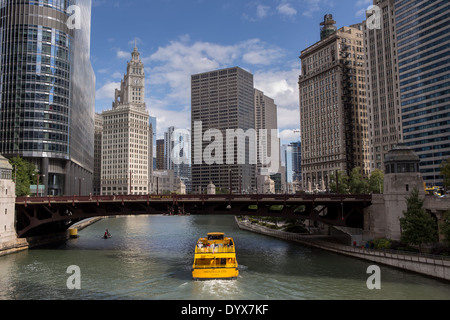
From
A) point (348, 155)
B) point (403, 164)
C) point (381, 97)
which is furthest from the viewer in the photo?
point (348, 155)

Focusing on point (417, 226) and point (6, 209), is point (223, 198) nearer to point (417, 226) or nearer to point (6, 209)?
point (417, 226)

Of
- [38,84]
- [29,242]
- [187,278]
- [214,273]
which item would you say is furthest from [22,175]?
[214,273]

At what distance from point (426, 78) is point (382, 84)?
62.1 feet

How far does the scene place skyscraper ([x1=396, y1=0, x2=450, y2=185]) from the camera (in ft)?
357

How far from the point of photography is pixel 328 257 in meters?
55.1

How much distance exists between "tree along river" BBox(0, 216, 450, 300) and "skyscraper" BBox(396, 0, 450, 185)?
74.8m

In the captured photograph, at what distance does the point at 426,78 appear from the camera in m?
114

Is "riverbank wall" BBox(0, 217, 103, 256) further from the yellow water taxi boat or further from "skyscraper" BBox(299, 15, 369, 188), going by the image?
"skyscraper" BBox(299, 15, 369, 188)

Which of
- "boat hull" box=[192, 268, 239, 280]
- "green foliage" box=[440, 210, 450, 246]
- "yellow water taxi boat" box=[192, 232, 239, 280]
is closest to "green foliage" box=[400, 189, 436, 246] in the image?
"green foliage" box=[440, 210, 450, 246]

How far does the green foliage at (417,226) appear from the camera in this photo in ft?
151

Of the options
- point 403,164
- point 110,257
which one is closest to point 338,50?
point 403,164
